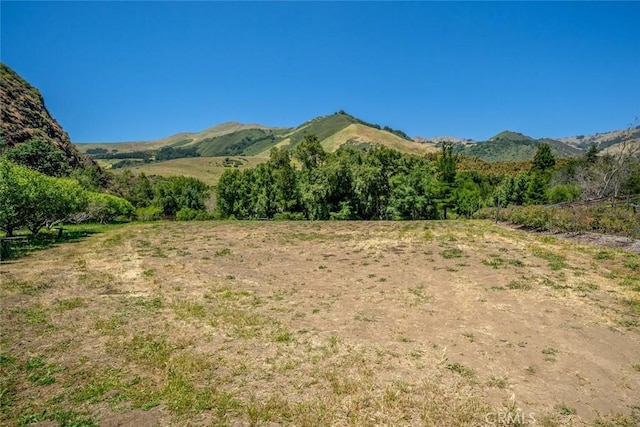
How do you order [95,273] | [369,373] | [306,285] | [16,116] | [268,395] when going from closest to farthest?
[268,395], [369,373], [306,285], [95,273], [16,116]

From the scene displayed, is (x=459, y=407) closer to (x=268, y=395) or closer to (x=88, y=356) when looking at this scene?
(x=268, y=395)

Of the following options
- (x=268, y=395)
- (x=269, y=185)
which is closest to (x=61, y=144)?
(x=269, y=185)

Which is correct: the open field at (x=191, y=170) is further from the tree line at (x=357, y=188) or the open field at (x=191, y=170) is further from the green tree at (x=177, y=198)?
the tree line at (x=357, y=188)

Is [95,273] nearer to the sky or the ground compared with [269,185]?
nearer to the ground

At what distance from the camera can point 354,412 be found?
6719mm

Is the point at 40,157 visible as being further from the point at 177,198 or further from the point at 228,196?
the point at 228,196

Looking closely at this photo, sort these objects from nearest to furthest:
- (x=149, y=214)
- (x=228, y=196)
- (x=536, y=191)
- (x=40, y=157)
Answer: (x=536, y=191), (x=228, y=196), (x=40, y=157), (x=149, y=214)

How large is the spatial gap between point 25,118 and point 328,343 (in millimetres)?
112025

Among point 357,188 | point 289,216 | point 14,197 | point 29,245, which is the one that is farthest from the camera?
point 289,216

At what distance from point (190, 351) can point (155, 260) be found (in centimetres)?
1451

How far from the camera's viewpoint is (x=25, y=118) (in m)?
88.2

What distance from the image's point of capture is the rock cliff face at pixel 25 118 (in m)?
80.4

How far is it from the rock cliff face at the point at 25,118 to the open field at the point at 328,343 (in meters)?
83.8

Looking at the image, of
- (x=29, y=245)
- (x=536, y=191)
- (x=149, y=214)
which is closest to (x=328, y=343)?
(x=29, y=245)
